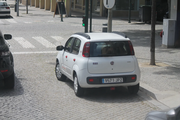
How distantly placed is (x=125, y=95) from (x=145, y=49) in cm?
787

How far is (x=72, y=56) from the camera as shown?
914 centimetres

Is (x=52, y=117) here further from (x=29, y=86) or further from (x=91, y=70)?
(x=29, y=86)

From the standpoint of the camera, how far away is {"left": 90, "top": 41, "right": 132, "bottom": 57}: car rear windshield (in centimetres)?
845

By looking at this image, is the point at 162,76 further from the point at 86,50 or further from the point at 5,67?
the point at 5,67

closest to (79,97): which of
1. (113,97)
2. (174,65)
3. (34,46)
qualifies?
(113,97)

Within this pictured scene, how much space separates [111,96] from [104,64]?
96cm

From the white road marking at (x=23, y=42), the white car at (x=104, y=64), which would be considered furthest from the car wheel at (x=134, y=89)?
the white road marking at (x=23, y=42)

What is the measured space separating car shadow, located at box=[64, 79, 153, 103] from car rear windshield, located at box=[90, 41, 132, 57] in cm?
99

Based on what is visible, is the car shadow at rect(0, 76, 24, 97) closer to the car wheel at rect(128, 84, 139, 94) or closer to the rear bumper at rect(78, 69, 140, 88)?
the rear bumper at rect(78, 69, 140, 88)

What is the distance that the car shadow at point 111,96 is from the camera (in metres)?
8.47

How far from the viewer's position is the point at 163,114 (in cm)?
350

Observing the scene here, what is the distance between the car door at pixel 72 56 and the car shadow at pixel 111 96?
70 centimetres

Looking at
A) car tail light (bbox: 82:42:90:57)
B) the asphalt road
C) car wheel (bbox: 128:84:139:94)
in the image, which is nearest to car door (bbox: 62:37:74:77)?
the asphalt road

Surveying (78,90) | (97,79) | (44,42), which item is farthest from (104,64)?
(44,42)
